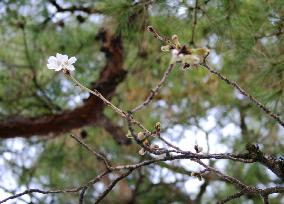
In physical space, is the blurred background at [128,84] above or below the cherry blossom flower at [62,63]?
above

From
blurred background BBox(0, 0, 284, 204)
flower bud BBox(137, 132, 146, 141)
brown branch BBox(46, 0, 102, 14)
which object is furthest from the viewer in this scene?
brown branch BBox(46, 0, 102, 14)

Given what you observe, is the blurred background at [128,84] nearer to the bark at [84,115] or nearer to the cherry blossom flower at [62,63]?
the bark at [84,115]

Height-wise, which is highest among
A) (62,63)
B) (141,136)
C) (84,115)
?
(84,115)

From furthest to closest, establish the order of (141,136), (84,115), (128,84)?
1. (128,84)
2. (84,115)
3. (141,136)

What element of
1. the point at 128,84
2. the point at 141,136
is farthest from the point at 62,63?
the point at 128,84

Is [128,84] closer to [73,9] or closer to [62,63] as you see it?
[73,9]

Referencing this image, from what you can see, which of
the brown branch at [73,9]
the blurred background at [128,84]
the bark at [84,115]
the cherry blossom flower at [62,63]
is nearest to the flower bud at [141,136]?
the cherry blossom flower at [62,63]

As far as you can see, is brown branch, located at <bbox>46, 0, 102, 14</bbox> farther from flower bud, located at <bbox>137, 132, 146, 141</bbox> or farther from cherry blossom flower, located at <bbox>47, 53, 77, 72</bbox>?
flower bud, located at <bbox>137, 132, 146, 141</bbox>

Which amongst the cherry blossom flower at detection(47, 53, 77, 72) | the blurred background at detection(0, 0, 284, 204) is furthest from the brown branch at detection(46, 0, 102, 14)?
the cherry blossom flower at detection(47, 53, 77, 72)

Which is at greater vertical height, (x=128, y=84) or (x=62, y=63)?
(x=128, y=84)
